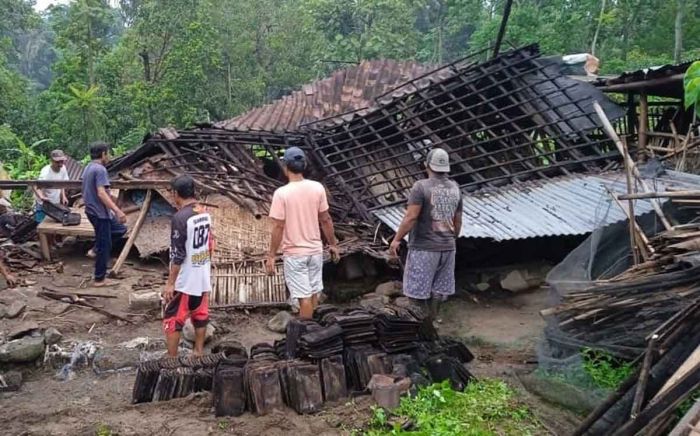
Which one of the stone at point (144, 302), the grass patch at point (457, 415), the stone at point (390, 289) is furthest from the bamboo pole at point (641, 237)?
the stone at point (144, 302)

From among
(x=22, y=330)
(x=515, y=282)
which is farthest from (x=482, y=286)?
(x=22, y=330)

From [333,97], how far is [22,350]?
806 centimetres

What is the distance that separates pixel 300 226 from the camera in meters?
5.30

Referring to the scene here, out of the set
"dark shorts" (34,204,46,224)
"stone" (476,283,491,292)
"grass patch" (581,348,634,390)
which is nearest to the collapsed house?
"stone" (476,283,491,292)

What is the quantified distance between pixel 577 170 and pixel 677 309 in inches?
194

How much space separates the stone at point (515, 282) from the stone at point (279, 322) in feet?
9.26

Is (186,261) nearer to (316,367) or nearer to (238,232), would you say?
(316,367)

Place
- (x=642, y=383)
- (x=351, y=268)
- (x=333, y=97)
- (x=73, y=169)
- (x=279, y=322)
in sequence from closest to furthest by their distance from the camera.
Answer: (x=642, y=383)
(x=279, y=322)
(x=351, y=268)
(x=333, y=97)
(x=73, y=169)

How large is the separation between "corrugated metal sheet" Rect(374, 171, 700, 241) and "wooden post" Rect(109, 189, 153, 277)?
320cm

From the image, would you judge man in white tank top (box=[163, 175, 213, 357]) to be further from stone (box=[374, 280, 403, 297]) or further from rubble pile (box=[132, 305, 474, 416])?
stone (box=[374, 280, 403, 297])

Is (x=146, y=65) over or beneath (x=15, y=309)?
over

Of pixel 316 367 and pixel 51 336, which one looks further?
pixel 51 336

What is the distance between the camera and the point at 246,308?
7.07 metres

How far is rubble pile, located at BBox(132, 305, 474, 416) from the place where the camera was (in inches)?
175
